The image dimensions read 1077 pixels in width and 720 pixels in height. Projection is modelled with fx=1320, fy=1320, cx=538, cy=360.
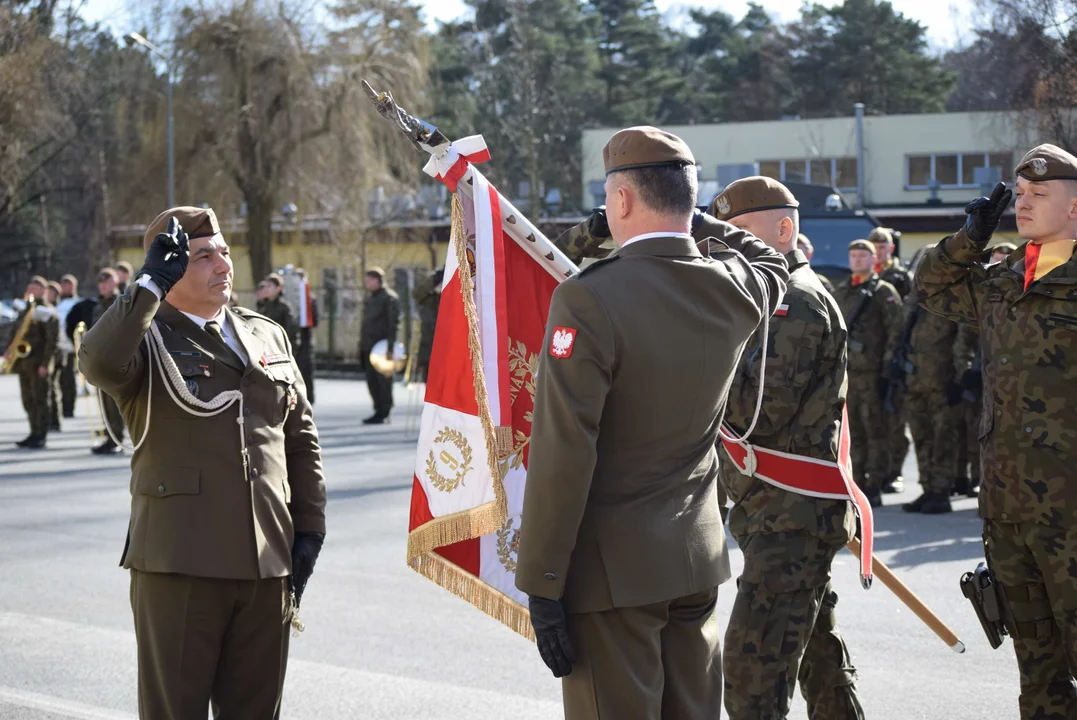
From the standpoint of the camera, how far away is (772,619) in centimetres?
450

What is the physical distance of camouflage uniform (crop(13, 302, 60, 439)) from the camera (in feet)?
53.8

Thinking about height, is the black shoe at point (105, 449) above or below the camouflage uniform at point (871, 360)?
below

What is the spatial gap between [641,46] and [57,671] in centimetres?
5585

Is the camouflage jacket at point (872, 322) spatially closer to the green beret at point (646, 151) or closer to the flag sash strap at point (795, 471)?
the flag sash strap at point (795, 471)

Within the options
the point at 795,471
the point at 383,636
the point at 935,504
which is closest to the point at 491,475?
the point at 795,471

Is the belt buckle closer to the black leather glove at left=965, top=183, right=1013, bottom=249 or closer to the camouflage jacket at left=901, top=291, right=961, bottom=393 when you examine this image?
the black leather glove at left=965, top=183, right=1013, bottom=249

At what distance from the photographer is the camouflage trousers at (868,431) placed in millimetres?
11773

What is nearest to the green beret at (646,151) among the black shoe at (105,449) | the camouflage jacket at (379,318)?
the black shoe at (105,449)

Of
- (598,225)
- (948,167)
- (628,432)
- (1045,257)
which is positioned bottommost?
A: (628,432)

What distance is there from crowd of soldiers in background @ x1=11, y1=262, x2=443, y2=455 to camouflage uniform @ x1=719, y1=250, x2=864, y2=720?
33.2ft

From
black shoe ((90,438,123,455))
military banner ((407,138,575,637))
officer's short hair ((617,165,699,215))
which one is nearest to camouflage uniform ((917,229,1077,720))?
military banner ((407,138,575,637))

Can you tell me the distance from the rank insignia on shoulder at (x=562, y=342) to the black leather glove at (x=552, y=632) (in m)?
0.62

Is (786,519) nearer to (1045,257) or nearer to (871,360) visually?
(1045,257)

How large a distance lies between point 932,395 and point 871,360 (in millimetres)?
641
